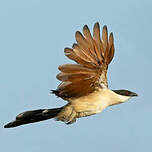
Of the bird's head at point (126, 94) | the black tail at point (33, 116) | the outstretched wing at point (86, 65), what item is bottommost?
the black tail at point (33, 116)

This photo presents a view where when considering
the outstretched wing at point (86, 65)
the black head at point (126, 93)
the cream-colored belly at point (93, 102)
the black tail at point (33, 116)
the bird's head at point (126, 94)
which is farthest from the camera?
the black head at point (126, 93)

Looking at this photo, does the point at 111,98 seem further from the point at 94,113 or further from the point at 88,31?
the point at 88,31

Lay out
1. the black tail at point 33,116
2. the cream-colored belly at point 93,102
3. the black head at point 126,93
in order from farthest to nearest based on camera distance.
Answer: the black head at point 126,93, the black tail at point 33,116, the cream-colored belly at point 93,102

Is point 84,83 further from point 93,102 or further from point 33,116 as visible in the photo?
point 33,116

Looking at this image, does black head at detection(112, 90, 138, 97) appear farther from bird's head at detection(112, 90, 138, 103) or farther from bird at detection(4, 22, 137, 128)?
bird at detection(4, 22, 137, 128)

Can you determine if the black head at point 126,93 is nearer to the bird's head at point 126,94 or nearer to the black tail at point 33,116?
the bird's head at point 126,94

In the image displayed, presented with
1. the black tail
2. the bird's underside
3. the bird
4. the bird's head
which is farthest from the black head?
the black tail

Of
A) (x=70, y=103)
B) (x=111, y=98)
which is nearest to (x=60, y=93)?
(x=70, y=103)

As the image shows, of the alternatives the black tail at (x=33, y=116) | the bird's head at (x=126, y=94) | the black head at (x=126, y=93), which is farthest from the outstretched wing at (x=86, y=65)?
the black head at (x=126, y=93)

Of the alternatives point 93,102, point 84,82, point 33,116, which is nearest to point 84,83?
point 84,82

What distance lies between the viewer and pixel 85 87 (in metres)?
9.88

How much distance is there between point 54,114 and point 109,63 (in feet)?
4.90

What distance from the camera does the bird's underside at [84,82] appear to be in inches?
368

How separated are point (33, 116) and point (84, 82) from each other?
1.26m
